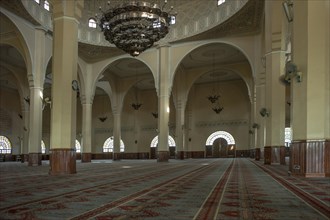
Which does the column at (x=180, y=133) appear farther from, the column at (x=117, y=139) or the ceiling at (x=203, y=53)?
the column at (x=117, y=139)

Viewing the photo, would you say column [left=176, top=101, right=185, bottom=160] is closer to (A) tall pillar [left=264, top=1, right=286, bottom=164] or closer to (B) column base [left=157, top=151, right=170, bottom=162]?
(B) column base [left=157, top=151, right=170, bottom=162]

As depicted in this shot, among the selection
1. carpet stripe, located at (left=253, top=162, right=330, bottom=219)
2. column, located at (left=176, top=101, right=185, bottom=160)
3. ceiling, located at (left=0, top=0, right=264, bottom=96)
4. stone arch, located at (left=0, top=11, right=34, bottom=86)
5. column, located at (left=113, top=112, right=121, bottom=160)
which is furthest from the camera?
column, located at (left=113, top=112, right=121, bottom=160)

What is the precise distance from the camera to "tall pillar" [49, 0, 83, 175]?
809cm

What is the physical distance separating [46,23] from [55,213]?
12.7m

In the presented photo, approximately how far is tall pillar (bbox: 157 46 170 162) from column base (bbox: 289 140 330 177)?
407 inches

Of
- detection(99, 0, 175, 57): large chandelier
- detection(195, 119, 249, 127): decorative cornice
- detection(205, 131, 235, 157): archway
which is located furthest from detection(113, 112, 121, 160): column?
detection(99, 0, 175, 57): large chandelier

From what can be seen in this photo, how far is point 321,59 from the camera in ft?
20.5

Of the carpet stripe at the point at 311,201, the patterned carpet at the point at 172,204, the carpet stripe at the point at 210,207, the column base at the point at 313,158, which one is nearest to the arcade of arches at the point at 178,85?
the column base at the point at 313,158

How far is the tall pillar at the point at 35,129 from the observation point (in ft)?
43.5

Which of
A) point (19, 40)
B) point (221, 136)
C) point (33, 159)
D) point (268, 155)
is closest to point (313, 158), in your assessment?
point (268, 155)

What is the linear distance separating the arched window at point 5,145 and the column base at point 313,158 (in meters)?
22.8

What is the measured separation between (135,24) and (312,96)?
208 inches

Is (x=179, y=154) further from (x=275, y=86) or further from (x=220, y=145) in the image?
(x=275, y=86)

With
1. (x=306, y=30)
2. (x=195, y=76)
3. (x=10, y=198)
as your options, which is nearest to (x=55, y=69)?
(x=10, y=198)
